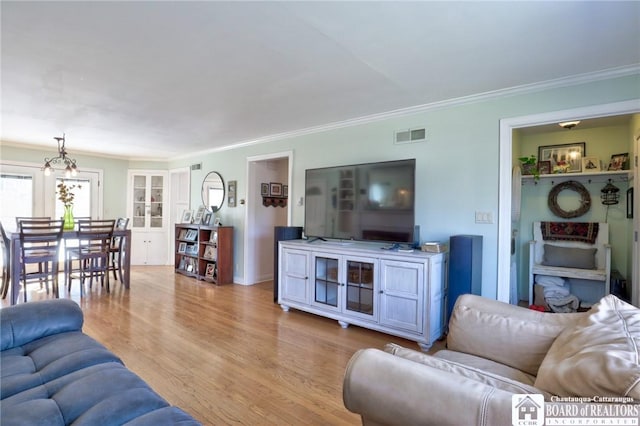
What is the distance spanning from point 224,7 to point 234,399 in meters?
2.39

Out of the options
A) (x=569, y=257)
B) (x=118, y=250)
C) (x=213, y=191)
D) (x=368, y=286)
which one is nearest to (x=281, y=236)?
(x=368, y=286)

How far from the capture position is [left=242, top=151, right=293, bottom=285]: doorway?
5.48 metres

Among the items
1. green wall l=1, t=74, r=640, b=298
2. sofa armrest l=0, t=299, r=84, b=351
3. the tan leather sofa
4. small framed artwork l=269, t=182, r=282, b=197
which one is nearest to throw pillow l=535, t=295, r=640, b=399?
the tan leather sofa

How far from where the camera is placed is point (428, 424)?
92 cm

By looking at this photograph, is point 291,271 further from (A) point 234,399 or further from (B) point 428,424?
(B) point 428,424

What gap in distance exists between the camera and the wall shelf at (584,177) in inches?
151

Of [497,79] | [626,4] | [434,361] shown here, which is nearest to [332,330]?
[434,361]

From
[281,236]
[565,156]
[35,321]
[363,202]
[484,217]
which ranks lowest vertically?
[35,321]

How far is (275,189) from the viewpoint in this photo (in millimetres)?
5859

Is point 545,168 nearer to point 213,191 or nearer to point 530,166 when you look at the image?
point 530,166

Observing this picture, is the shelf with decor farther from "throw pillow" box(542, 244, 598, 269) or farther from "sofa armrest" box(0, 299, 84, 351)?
"throw pillow" box(542, 244, 598, 269)

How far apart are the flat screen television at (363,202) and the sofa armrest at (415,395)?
231cm

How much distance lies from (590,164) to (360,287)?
329 cm

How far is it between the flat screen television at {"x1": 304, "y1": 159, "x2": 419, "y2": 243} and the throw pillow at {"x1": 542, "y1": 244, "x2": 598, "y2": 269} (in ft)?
7.54
